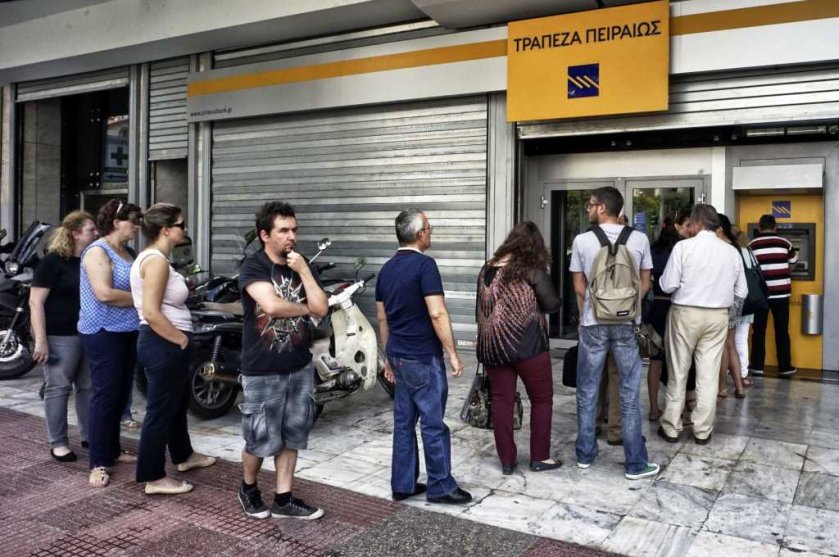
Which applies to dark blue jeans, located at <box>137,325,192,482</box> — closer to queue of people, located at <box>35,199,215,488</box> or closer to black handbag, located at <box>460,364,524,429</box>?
queue of people, located at <box>35,199,215,488</box>

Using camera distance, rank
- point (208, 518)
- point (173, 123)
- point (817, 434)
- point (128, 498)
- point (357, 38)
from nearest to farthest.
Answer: point (208, 518) → point (128, 498) → point (817, 434) → point (357, 38) → point (173, 123)

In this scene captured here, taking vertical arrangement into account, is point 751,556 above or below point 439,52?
below

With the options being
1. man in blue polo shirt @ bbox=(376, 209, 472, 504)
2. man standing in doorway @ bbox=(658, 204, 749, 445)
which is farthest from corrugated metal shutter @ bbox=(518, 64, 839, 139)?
man in blue polo shirt @ bbox=(376, 209, 472, 504)

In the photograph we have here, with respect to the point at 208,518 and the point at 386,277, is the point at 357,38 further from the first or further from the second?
the point at 208,518

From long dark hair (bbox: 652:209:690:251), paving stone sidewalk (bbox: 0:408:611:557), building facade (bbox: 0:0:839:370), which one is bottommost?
paving stone sidewalk (bbox: 0:408:611:557)

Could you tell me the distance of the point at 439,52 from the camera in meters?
8.94

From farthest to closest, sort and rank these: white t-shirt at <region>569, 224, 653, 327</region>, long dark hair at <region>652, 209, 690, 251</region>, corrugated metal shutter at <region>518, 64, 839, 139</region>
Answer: corrugated metal shutter at <region>518, 64, 839, 139</region>
long dark hair at <region>652, 209, 690, 251</region>
white t-shirt at <region>569, 224, 653, 327</region>

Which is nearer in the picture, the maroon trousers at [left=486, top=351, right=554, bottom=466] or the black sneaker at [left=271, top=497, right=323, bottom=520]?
the black sneaker at [left=271, top=497, right=323, bottom=520]

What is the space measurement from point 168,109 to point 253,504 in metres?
9.19

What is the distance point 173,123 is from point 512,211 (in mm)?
5918

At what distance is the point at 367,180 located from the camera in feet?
32.3

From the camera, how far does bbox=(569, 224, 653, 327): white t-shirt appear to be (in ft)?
15.1

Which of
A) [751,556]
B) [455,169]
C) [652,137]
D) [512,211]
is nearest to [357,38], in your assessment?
[455,169]

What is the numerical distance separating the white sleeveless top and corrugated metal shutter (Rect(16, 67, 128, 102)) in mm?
9155
